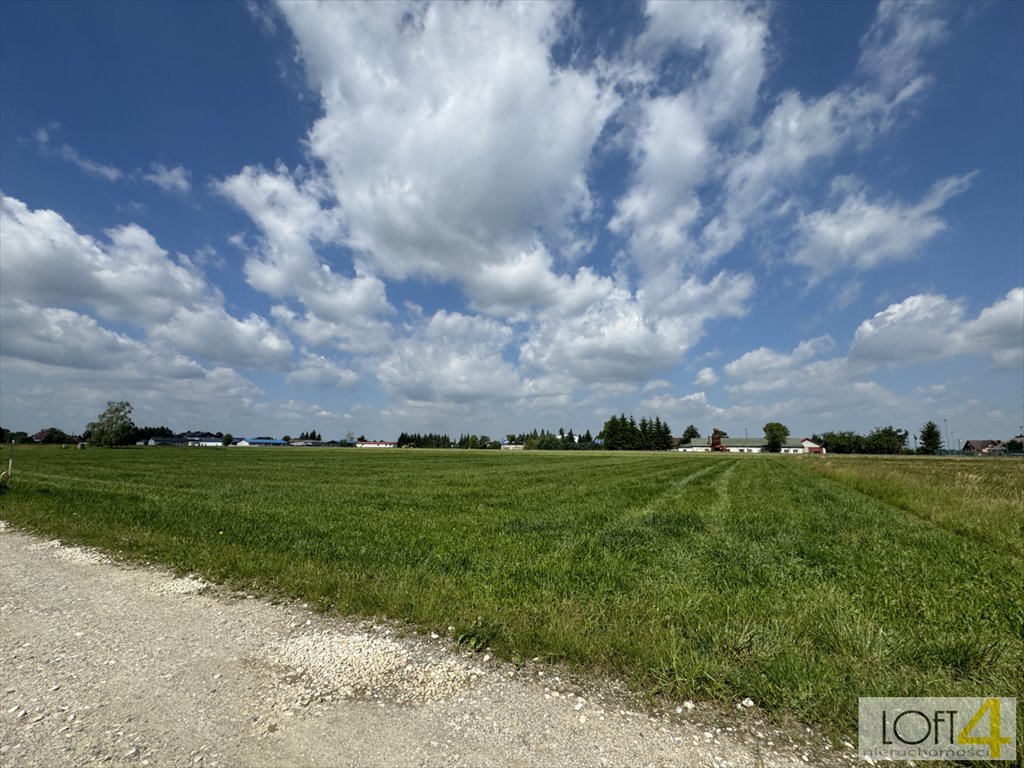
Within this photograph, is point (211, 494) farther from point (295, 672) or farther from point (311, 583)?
point (295, 672)

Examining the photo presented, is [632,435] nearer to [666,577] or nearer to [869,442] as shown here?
[869,442]

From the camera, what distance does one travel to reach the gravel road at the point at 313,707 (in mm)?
3715

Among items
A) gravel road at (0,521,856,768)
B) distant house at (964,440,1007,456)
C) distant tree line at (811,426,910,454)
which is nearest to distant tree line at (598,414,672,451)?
distant tree line at (811,426,910,454)

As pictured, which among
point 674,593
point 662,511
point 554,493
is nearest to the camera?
point 674,593

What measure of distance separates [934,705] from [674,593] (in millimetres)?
3342

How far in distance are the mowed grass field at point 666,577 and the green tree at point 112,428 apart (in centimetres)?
15216

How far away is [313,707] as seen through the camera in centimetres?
436

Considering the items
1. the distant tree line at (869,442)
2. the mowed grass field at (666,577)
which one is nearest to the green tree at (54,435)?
the mowed grass field at (666,577)

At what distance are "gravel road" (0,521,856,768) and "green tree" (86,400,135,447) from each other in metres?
168

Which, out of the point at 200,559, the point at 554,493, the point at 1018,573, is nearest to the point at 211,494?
the point at 200,559

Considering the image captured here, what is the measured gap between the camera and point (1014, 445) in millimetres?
167000

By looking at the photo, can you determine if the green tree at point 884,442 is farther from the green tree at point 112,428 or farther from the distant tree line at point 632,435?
the green tree at point 112,428

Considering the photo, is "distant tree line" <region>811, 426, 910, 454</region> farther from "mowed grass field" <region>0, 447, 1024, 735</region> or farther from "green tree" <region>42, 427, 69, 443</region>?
"green tree" <region>42, 427, 69, 443</region>

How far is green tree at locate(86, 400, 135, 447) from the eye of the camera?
440 feet
